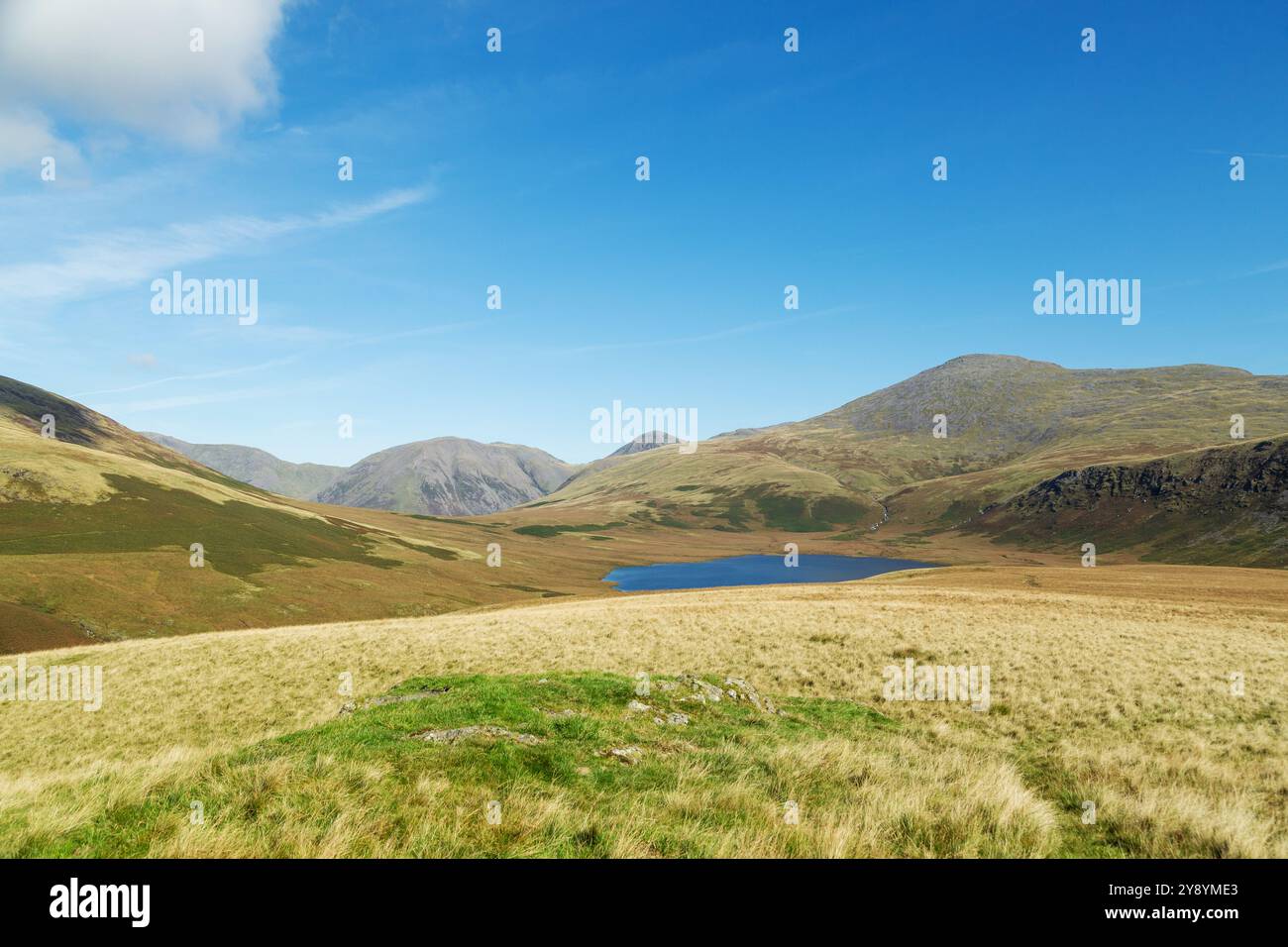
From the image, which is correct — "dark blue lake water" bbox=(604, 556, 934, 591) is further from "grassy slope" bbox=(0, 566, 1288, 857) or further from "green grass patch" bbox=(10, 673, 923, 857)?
"green grass patch" bbox=(10, 673, 923, 857)

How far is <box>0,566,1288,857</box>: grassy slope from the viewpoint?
7.79 metres

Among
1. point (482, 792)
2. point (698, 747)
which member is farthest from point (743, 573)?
point (482, 792)

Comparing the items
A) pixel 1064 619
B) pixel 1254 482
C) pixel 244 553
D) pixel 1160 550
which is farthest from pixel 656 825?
pixel 1254 482

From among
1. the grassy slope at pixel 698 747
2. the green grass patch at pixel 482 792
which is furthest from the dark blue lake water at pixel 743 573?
the green grass patch at pixel 482 792

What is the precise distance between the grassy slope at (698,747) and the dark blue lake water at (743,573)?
109 m

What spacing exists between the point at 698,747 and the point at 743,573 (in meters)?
162

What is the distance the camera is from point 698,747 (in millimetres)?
13617

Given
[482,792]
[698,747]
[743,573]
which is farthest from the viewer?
[743,573]

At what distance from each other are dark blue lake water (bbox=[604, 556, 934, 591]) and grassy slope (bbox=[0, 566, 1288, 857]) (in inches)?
4282

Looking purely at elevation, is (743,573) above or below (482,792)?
below

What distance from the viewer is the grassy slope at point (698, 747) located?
7.79 metres

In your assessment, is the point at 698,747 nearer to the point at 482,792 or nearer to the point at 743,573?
the point at 482,792

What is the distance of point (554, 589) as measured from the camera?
5404 inches
